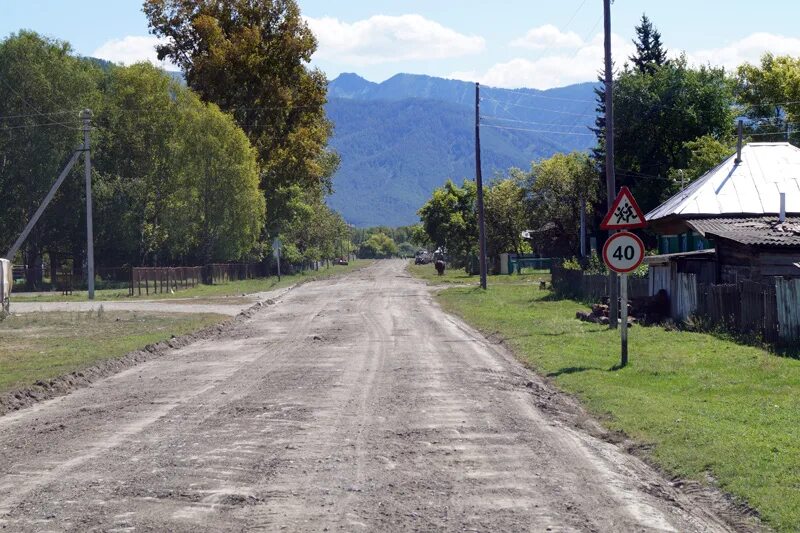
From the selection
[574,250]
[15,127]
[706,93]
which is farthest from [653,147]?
[15,127]

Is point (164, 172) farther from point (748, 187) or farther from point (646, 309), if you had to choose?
point (646, 309)

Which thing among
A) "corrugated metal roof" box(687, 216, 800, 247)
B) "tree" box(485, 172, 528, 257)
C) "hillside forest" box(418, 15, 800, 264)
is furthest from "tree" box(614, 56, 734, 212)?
"corrugated metal roof" box(687, 216, 800, 247)

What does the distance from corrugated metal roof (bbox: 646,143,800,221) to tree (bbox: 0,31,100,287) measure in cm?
3964

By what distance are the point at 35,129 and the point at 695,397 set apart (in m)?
54.7

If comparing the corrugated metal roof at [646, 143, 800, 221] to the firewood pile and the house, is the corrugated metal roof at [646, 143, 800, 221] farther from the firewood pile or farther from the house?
the firewood pile

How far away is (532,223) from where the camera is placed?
A: 80562 mm

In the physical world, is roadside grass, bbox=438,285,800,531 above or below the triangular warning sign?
below

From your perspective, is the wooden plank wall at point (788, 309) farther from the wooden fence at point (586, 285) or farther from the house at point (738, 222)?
the wooden fence at point (586, 285)

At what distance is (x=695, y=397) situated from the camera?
1405 cm

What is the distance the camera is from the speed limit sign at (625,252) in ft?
58.0

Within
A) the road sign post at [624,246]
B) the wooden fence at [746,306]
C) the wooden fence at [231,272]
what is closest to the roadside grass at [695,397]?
the wooden fence at [746,306]

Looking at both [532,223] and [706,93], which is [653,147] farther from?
[532,223]

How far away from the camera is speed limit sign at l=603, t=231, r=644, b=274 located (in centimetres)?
1767

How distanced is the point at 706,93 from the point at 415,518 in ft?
175
